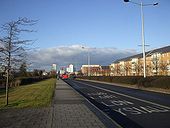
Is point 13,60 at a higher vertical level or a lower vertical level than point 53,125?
higher

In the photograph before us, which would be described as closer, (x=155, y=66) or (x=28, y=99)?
(x=28, y=99)

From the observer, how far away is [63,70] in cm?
15912

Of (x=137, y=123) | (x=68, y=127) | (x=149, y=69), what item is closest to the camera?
(x=68, y=127)

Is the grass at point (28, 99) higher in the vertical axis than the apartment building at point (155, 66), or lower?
lower

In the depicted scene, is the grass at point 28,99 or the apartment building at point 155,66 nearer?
the grass at point 28,99

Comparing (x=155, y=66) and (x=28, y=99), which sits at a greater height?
(x=155, y=66)

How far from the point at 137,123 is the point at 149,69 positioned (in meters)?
92.8

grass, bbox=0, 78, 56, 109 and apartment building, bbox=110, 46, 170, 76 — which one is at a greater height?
apartment building, bbox=110, 46, 170, 76

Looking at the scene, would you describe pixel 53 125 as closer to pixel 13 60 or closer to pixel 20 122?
pixel 20 122

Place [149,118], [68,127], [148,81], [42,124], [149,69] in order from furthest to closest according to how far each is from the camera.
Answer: [149,69], [148,81], [149,118], [42,124], [68,127]

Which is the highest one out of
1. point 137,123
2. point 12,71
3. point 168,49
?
point 168,49

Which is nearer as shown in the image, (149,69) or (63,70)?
(149,69)

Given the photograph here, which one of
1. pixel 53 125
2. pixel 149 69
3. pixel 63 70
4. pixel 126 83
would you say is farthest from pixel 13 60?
pixel 63 70

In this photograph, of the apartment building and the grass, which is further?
the apartment building
